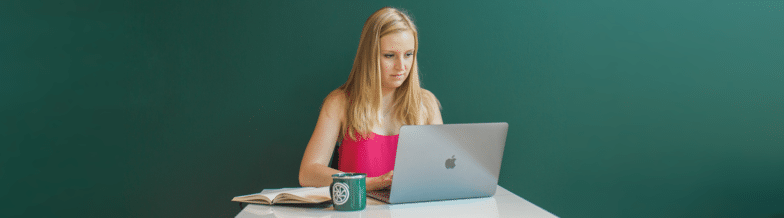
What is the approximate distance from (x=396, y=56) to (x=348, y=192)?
0.83 meters

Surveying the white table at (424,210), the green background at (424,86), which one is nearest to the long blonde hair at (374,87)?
the green background at (424,86)

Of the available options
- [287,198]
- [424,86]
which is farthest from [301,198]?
[424,86]

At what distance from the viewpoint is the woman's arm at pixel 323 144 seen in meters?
1.74

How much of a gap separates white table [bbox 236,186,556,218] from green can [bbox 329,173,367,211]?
17 millimetres

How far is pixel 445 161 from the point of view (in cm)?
122

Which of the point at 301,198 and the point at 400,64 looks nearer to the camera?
the point at 301,198

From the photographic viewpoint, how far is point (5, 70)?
2100 mm

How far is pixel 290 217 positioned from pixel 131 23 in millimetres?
1480

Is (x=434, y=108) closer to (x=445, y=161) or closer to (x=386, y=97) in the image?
(x=386, y=97)

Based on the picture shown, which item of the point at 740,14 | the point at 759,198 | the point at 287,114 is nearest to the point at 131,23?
the point at 287,114

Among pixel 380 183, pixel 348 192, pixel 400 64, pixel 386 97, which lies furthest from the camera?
pixel 386 97

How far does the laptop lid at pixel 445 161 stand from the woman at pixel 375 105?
0.62 meters

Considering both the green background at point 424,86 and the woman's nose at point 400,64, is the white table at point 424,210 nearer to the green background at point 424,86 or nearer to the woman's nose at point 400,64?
the woman's nose at point 400,64

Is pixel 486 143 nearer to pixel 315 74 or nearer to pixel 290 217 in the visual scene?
pixel 290 217
